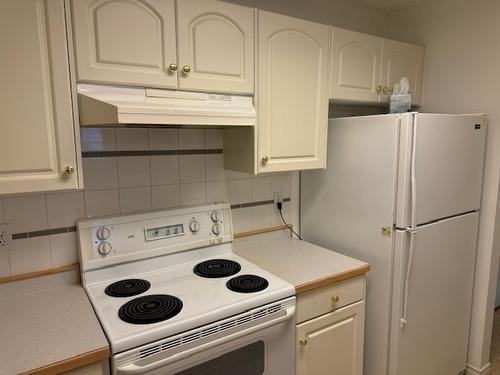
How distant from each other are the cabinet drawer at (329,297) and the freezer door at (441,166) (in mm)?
374

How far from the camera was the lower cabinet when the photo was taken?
163cm

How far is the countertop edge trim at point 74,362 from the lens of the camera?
1.02m

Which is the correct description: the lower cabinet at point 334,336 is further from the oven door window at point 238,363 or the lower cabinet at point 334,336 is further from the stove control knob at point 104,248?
the stove control knob at point 104,248

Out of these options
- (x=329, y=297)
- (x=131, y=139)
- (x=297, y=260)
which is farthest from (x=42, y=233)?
(x=329, y=297)

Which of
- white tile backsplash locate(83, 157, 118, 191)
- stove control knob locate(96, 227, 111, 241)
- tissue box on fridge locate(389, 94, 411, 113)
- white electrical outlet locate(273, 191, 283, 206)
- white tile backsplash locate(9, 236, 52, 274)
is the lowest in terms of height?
white tile backsplash locate(9, 236, 52, 274)

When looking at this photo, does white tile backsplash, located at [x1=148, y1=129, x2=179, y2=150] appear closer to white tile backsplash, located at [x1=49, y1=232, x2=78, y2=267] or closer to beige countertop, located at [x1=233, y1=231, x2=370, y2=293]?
white tile backsplash, located at [x1=49, y1=232, x2=78, y2=267]

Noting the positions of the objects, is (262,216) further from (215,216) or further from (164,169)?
(164,169)

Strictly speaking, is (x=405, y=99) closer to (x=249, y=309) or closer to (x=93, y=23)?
(x=249, y=309)

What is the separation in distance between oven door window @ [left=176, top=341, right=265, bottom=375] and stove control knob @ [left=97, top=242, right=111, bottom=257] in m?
0.63

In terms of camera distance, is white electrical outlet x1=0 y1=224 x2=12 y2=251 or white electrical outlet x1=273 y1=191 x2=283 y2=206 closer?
white electrical outlet x1=0 y1=224 x2=12 y2=251

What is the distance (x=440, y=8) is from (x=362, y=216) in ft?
4.65

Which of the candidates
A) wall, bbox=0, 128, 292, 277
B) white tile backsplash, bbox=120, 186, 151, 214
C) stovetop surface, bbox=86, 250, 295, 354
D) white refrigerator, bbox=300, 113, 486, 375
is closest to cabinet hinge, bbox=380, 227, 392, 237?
white refrigerator, bbox=300, 113, 486, 375

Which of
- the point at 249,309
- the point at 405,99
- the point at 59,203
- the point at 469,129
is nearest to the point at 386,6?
the point at 405,99

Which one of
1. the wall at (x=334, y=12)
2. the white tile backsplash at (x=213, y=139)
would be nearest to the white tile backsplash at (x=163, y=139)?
the white tile backsplash at (x=213, y=139)
